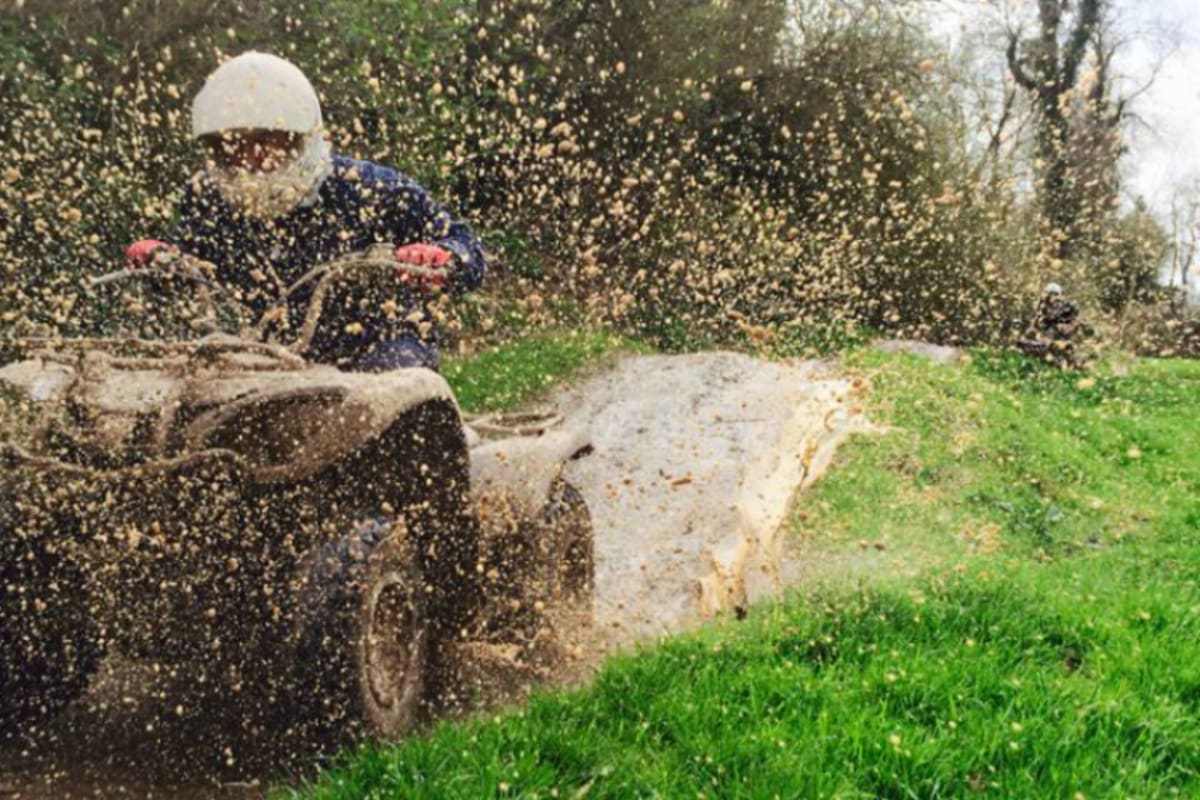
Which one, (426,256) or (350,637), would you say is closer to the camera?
(350,637)

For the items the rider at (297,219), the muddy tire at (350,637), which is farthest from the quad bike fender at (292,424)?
the rider at (297,219)

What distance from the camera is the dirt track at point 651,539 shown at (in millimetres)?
3268

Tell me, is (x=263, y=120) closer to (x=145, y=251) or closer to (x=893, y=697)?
(x=145, y=251)

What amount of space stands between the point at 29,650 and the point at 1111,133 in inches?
1002

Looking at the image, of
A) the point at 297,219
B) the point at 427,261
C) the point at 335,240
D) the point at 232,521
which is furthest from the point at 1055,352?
the point at 232,521

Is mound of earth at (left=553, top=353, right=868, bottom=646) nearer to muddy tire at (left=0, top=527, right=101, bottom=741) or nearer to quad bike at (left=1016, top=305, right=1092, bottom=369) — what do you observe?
muddy tire at (left=0, top=527, right=101, bottom=741)

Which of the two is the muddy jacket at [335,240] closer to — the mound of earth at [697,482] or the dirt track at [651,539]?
the mound of earth at [697,482]

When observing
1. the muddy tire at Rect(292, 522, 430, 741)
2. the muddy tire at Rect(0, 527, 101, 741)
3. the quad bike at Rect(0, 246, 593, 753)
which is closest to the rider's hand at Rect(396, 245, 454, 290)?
the quad bike at Rect(0, 246, 593, 753)

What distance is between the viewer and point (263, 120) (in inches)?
144

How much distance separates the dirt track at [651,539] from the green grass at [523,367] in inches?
24.9

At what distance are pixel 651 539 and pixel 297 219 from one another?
2.30 metres

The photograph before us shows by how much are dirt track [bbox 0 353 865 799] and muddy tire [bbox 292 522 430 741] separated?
0.41 m

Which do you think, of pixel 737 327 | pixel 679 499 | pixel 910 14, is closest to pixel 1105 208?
pixel 910 14

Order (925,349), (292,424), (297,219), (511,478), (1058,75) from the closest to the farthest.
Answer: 1. (292,424)
2. (511,478)
3. (297,219)
4. (925,349)
5. (1058,75)
